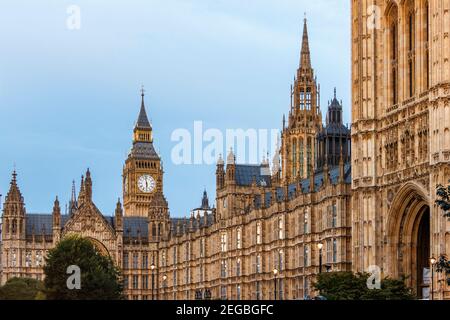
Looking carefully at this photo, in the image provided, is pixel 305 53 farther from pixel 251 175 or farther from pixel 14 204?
pixel 14 204

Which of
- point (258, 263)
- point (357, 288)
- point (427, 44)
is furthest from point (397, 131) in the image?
point (258, 263)

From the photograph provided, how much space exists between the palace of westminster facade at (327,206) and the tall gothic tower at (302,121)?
190 mm

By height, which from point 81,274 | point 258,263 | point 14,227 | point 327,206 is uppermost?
point 14,227

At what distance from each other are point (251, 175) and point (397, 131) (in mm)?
72532

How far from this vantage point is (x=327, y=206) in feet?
360

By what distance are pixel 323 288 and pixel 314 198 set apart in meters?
26.6

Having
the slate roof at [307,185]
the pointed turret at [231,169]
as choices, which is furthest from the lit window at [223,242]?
the pointed turret at [231,169]

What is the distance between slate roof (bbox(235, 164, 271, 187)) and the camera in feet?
534

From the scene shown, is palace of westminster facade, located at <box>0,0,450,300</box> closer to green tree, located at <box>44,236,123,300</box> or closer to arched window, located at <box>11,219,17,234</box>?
arched window, located at <box>11,219,17,234</box>

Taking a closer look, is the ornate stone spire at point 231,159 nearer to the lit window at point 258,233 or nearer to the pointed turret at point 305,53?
the pointed turret at point 305,53

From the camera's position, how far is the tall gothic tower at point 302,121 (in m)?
176

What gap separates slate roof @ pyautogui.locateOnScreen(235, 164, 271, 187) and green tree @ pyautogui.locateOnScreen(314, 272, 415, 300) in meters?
70.9

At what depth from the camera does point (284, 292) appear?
121500 millimetres
